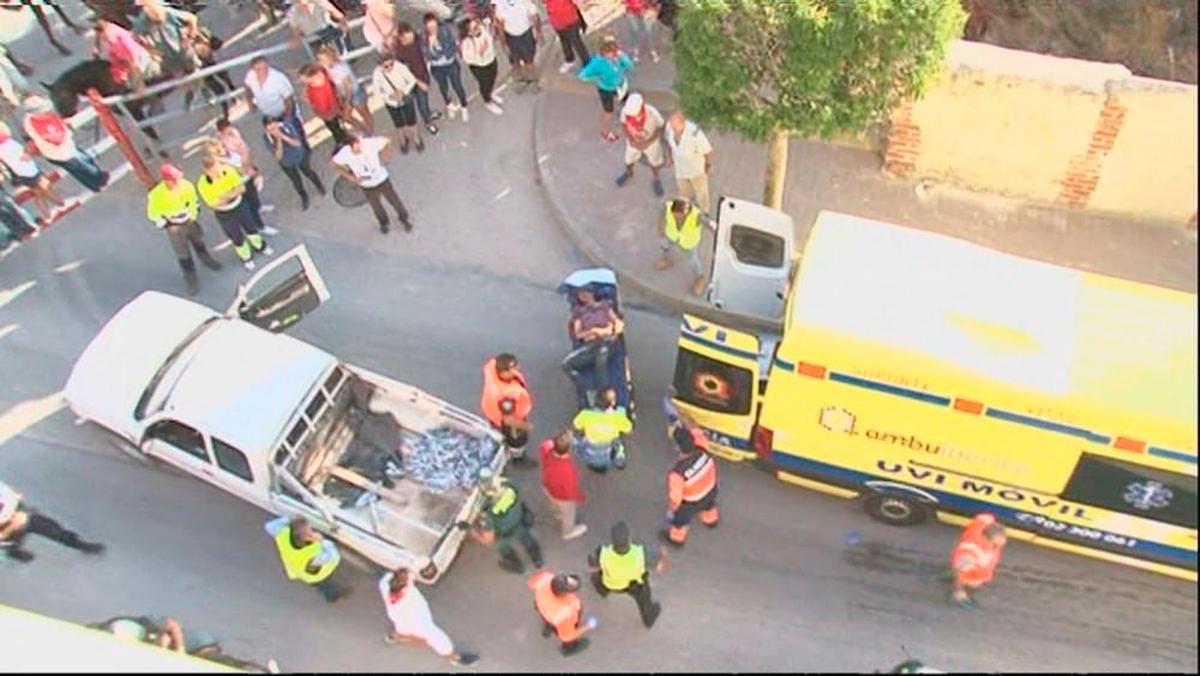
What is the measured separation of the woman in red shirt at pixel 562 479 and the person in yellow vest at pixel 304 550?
6.42 feet

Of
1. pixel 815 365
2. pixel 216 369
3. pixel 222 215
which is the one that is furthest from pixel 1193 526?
pixel 222 215

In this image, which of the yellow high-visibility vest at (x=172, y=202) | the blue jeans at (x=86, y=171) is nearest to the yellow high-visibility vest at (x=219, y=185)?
the yellow high-visibility vest at (x=172, y=202)

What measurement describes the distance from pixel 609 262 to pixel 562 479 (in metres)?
3.71

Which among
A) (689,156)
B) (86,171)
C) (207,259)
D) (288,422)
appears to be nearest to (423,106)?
(207,259)

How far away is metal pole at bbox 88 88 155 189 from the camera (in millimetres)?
12812

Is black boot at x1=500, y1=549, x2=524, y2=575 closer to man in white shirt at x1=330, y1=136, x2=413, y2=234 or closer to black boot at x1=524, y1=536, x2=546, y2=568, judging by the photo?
black boot at x1=524, y1=536, x2=546, y2=568

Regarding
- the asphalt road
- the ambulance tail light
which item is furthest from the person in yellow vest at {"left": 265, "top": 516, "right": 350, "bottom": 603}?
the ambulance tail light

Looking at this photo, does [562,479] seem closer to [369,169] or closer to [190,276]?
[369,169]

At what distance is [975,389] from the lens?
877 centimetres

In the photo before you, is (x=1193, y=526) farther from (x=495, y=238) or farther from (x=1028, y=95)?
(x=495, y=238)

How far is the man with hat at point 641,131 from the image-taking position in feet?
40.1

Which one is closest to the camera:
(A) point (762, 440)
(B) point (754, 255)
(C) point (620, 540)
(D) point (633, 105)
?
(C) point (620, 540)

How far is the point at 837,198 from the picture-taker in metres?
13.2

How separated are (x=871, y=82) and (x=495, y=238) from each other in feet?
16.2
